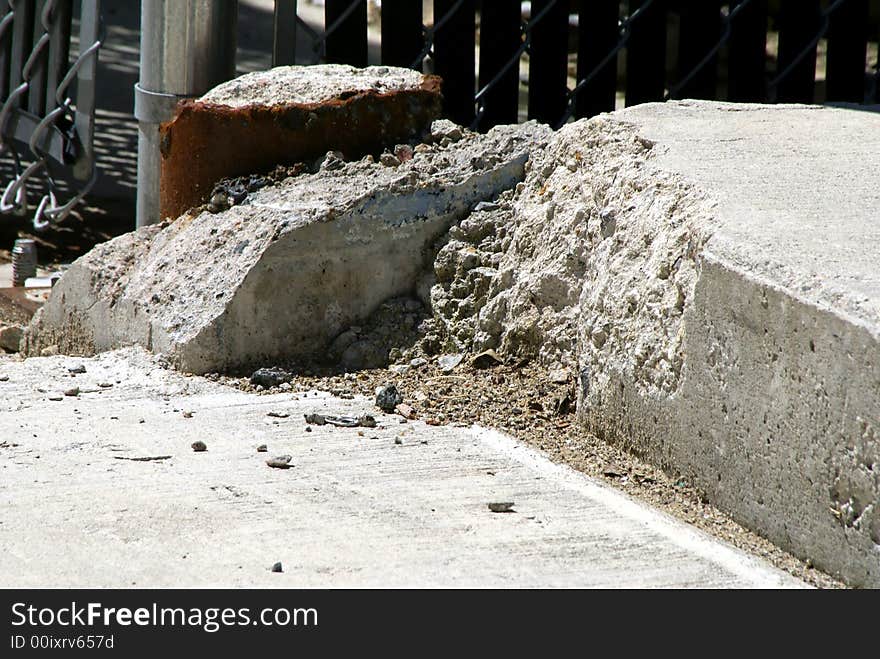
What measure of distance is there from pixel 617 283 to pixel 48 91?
107 inches

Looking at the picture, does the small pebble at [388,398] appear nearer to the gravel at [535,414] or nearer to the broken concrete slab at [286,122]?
the gravel at [535,414]

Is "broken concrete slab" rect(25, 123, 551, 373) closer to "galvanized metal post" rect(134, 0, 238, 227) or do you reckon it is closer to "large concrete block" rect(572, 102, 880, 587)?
"large concrete block" rect(572, 102, 880, 587)

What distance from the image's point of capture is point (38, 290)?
152 inches

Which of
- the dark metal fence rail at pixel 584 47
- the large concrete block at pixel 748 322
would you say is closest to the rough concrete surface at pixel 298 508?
the large concrete block at pixel 748 322

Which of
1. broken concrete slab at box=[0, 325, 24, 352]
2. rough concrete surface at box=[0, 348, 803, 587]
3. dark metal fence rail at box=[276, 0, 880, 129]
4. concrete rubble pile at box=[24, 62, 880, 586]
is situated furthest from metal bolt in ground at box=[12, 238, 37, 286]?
rough concrete surface at box=[0, 348, 803, 587]

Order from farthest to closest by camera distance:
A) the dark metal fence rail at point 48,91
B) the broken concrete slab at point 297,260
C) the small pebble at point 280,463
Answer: the dark metal fence rail at point 48,91
the broken concrete slab at point 297,260
the small pebble at point 280,463

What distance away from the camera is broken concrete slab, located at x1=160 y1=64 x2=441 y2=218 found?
2828 mm

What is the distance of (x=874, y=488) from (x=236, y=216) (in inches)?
62.4

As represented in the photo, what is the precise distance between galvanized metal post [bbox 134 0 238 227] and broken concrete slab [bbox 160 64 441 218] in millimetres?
357

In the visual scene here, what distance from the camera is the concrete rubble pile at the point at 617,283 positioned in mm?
1611

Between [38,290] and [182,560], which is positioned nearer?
[182,560]

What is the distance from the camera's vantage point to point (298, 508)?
182 cm

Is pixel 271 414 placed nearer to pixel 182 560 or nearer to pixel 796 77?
pixel 182 560
